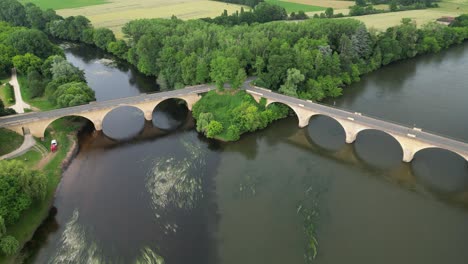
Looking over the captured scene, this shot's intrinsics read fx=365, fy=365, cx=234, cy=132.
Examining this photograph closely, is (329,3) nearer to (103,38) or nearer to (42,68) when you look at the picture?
(103,38)

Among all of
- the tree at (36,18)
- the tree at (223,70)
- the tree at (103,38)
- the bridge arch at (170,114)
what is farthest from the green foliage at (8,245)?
the tree at (36,18)

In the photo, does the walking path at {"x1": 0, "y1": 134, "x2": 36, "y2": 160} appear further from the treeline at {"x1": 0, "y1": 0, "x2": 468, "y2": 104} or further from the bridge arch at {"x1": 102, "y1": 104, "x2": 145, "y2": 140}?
the treeline at {"x1": 0, "y1": 0, "x2": 468, "y2": 104}

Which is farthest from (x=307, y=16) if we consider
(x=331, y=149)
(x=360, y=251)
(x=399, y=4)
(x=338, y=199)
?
(x=360, y=251)

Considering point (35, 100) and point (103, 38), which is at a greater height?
point (103, 38)

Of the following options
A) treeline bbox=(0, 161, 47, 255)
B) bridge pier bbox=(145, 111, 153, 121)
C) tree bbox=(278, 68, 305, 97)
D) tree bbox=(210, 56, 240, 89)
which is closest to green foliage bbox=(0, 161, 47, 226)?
treeline bbox=(0, 161, 47, 255)

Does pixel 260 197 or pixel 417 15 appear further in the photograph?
pixel 417 15

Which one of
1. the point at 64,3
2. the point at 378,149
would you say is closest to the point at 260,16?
the point at 378,149

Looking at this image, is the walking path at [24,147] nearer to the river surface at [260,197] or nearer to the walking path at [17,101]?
the river surface at [260,197]
